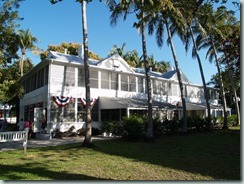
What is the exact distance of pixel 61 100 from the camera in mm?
19766

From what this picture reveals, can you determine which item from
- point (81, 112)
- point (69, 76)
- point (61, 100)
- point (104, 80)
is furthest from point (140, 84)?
point (61, 100)

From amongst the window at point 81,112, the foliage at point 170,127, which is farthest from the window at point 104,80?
the foliage at point 170,127

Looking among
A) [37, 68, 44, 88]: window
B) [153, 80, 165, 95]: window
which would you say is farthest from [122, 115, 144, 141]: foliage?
[153, 80, 165, 95]: window

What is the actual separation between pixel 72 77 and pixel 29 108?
7.13 metres

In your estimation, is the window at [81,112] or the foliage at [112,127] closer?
the foliage at [112,127]

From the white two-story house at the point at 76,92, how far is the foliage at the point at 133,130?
172 inches

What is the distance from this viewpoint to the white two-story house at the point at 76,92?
1962cm

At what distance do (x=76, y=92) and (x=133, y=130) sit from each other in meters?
7.15

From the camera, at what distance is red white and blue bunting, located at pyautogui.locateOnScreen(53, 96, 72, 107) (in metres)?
19.5

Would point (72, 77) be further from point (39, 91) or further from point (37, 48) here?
point (37, 48)

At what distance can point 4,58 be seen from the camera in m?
14.9

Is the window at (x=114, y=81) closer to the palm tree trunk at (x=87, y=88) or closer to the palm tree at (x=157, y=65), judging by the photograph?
the palm tree trunk at (x=87, y=88)

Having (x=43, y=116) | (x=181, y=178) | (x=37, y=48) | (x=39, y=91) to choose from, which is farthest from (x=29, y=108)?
(x=181, y=178)

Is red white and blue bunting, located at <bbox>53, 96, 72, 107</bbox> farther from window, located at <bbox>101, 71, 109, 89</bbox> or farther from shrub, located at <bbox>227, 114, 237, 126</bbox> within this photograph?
shrub, located at <bbox>227, 114, 237, 126</bbox>
